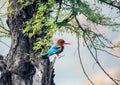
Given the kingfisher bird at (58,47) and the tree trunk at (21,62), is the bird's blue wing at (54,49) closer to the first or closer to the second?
the kingfisher bird at (58,47)

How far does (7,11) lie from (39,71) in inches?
56.1

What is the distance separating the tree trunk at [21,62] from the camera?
29.0 ft

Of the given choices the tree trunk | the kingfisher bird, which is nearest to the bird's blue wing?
the kingfisher bird

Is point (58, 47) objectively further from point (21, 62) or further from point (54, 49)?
point (21, 62)

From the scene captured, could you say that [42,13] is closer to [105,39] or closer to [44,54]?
[44,54]

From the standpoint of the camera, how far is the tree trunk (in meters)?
8.85

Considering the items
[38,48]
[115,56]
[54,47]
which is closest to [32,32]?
[38,48]

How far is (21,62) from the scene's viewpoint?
355 inches

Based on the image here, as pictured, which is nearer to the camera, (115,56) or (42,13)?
(42,13)

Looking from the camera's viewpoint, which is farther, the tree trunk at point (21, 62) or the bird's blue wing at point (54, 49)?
the tree trunk at point (21, 62)

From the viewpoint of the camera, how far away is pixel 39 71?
886cm

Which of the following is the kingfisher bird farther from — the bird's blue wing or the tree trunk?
the tree trunk

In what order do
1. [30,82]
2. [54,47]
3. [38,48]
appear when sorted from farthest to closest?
[30,82] → [38,48] → [54,47]

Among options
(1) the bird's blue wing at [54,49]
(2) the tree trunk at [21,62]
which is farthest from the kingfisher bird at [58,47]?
(2) the tree trunk at [21,62]
